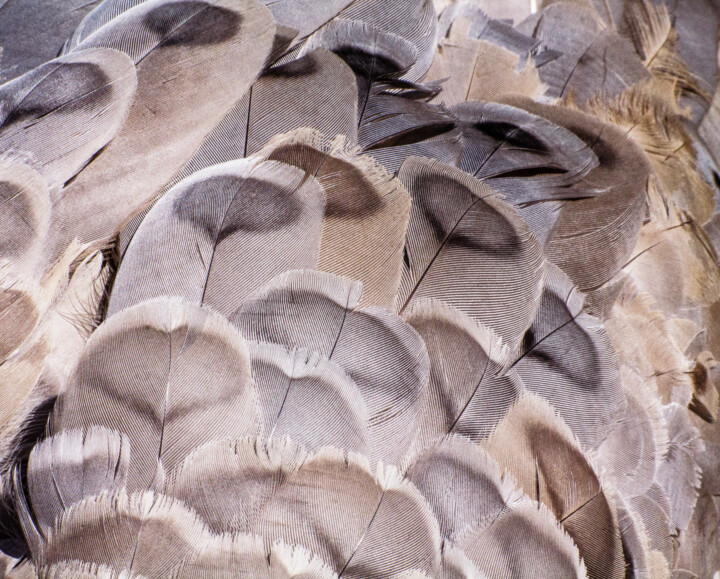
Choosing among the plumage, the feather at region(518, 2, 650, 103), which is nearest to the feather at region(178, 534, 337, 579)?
the plumage

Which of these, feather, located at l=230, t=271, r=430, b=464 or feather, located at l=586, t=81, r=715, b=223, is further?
feather, located at l=586, t=81, r=715, b=223

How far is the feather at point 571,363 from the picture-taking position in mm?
962

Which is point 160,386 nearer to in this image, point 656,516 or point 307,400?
point 307,400

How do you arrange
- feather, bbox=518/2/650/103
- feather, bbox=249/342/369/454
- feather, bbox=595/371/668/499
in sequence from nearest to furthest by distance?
1. feather, bbox=249/342/369/454
2. feather, bbox=595/371/668/499
3. feather, bbox=518/2/650/103

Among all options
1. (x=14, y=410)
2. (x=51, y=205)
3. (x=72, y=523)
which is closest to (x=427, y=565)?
(x=72, y=523)

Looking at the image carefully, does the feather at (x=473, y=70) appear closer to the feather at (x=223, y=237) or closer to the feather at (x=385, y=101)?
the feather at (x=385, y=101)

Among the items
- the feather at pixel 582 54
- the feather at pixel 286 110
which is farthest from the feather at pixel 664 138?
the feather at pixel 286 110

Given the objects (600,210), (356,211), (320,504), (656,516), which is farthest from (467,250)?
(656,516)

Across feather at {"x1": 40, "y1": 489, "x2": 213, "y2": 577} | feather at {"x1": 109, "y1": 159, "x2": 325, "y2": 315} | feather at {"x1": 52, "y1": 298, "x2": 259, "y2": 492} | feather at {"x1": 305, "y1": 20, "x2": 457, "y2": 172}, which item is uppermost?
Answer: feather at {"x1": 305, "y1": 20, "x2": 457, "y2": 172}

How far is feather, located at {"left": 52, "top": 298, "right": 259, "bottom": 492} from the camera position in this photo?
2.35 ft

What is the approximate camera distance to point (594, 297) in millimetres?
1060

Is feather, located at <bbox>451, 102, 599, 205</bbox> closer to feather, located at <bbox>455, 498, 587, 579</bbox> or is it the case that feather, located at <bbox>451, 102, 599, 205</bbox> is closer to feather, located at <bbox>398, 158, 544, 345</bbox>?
feather, located at <bbox>398, 158, 544, 345</bbox>

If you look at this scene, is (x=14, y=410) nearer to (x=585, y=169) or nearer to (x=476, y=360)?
(x=476, y=360)

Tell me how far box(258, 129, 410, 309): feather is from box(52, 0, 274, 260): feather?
0.39ft
